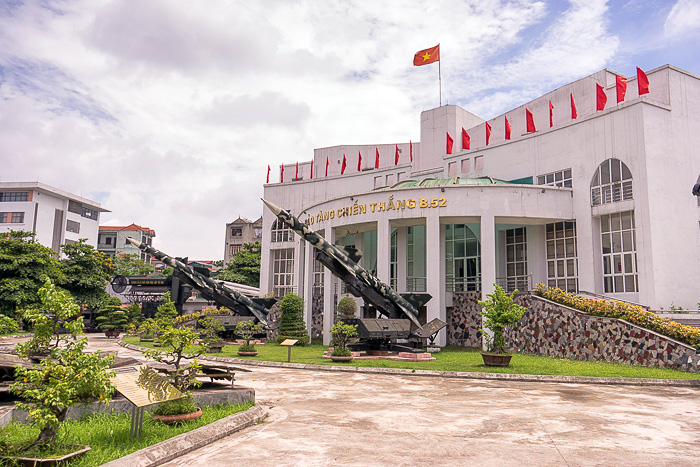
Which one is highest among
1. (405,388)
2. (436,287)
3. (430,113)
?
(430,113)

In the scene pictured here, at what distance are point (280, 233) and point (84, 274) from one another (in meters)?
16.3

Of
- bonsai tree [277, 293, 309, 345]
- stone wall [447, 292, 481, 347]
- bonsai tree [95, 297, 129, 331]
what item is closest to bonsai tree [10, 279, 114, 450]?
stone wall [447, 292, 481, 347]

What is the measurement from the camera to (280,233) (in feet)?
145

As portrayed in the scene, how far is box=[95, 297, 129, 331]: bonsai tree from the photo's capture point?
40594 millimetres

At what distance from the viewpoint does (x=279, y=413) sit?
10234 millimetres

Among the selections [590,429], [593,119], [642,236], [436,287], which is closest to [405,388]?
[590,429]

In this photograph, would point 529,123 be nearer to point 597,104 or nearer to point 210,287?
point 597,104

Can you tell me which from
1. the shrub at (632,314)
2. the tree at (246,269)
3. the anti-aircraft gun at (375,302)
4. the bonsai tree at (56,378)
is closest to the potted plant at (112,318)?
the tree at (246,269)

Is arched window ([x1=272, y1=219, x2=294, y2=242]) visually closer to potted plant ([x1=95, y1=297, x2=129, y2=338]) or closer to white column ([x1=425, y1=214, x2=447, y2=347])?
potted plant ([x1=95, y1=297, x2=129, y2=338])

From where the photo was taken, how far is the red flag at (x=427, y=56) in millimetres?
37219

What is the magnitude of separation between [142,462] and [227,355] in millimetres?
16757

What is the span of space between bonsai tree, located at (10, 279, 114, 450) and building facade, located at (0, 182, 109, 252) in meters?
66.6

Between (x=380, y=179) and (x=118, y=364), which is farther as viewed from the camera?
(x=380, y=179)

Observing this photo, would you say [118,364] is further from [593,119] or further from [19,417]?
[593,119]
